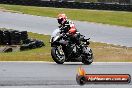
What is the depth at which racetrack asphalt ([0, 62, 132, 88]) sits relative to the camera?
8.62m

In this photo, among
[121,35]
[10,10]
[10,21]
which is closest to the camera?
[121,35]

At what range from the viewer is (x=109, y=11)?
120ft

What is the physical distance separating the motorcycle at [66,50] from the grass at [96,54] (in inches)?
58.7

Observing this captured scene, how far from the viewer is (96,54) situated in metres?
16.6

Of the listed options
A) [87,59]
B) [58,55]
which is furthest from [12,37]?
[87,59]

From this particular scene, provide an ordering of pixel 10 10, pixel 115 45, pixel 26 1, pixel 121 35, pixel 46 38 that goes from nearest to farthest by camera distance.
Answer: pixel 115 45, pixel 46 38, pixel 121 35, pixel 10 10, pixel 26 1

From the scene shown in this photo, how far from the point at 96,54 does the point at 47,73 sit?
6.34m

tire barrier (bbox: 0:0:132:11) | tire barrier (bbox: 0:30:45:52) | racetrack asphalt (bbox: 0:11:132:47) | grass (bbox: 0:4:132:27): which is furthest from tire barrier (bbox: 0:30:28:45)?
tire barrier (bbox: 0:0:132:11)

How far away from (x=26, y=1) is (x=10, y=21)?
10482mm

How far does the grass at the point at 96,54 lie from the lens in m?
14.4

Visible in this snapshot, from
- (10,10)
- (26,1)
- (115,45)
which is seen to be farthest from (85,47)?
(26,1)

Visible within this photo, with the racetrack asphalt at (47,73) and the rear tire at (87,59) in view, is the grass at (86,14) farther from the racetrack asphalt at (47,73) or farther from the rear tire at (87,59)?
the racetrack asphalt at (47,73)

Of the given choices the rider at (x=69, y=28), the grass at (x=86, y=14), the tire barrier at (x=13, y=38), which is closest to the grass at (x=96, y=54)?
the tire barrier at (x=13, y=38)

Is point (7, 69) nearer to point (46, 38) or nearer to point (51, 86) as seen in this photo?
point (51, 86)
